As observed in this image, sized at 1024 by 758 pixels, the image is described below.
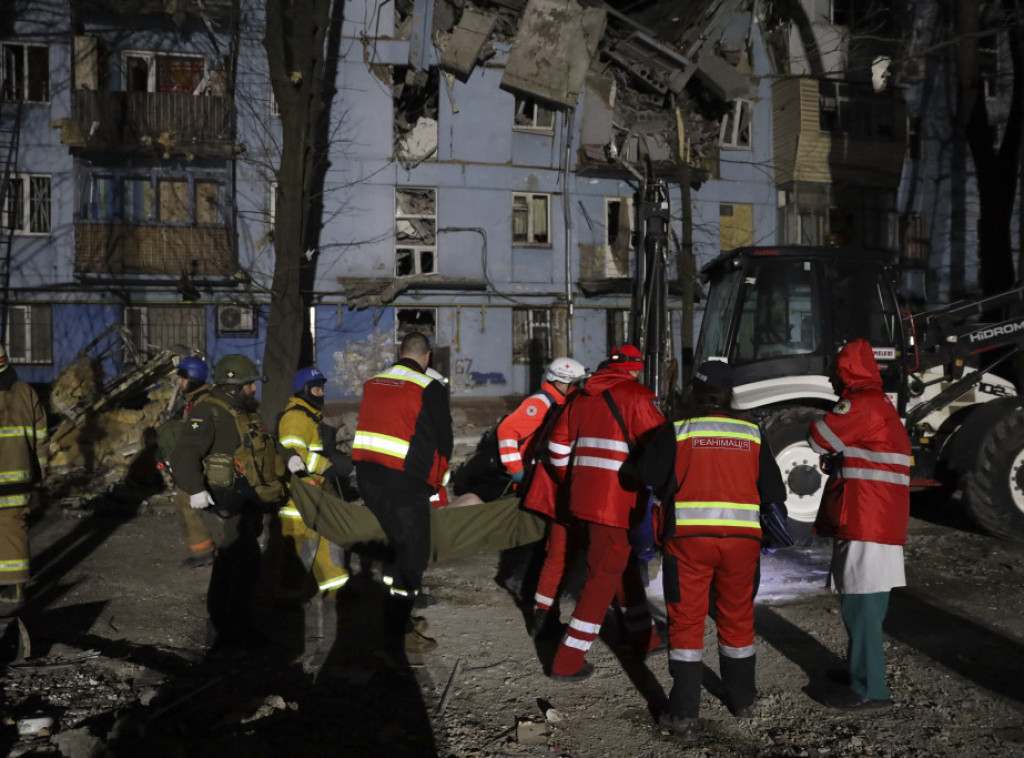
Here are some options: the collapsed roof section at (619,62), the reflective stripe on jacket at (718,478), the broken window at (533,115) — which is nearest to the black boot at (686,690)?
the reflective stripe on jacket at (718,478)

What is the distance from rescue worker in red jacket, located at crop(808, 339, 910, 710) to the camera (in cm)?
451

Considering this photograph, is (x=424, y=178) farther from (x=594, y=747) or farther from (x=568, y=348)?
(x=594, y=747)

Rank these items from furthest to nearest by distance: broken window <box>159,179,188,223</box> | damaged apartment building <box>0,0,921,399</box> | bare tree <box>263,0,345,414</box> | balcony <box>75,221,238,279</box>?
1. broken window <box>159,179,188,223</box>
2. damaged apartment building <box>0,0,921,399</box>
3. balcony <box>75,221,238,279</box>
4. bare tree <box>263,0,345,414</box>

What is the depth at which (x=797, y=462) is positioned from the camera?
8.29 meters

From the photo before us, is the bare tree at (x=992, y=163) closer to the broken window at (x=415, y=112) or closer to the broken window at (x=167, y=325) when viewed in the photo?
the broken window at (x=415, y=112)

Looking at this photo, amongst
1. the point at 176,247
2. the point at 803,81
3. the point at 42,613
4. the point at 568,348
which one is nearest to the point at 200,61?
the point at 176,247

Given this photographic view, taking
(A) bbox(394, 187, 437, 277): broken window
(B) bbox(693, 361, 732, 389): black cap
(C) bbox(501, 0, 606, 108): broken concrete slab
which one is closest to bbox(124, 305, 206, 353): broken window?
(A) bbox(394, 187, 437, 277): broken window

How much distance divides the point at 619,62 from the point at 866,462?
76.2ft

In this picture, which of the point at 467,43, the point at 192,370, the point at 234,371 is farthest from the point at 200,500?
the point at 467,43

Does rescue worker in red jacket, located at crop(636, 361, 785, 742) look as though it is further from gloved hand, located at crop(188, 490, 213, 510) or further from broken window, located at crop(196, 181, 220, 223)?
broken window, located at crop(196, 181, 220, 223)

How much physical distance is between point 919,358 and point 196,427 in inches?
282

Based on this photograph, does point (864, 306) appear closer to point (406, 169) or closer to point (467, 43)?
point (406, 169)

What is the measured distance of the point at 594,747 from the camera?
4.12 m

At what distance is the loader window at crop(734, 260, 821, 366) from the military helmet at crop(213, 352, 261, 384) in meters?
4.83
